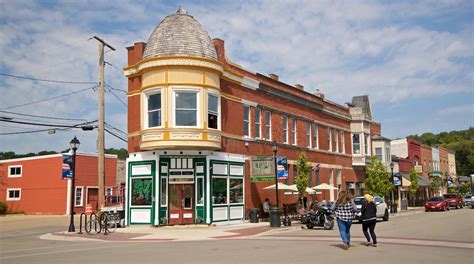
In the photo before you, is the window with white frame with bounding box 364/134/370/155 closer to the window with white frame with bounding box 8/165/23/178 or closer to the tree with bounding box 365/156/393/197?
the tree with bounding box 365/156/393/197

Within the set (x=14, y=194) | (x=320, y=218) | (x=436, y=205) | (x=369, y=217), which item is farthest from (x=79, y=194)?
(x=369, y=217)

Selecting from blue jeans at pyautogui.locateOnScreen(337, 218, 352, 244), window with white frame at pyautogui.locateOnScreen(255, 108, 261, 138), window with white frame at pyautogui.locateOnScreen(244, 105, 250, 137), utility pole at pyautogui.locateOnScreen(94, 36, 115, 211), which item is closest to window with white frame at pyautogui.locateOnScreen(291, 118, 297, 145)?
window with white frame at pyautogui.locateOnScreen(255, 108, 261, 138)

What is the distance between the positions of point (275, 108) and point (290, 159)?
3834mm

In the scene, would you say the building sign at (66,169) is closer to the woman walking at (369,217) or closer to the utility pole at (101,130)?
the utility pole at (101,130)

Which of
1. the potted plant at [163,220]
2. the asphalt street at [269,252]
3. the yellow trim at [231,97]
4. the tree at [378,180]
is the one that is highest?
the yellow trim at [231,97]

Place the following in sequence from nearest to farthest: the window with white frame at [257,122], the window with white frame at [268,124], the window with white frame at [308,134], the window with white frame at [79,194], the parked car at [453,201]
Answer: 1. the window with white frame at [257,122]
2. the window with white frame at [268,124]
3. the window with white frame at [308,134]
4. the window with white frame at [79,194]
5. the parked car at [453,201]

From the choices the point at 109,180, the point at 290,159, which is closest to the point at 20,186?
the point at 109,180

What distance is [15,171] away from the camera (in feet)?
166

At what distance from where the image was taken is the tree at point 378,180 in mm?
41719

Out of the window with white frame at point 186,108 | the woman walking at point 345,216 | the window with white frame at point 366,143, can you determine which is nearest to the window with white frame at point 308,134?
the window with white frame at point 366,143

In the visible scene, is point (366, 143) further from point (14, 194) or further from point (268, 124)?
point (14, 194)

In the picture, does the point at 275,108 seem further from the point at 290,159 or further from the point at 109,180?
the point at 109,180

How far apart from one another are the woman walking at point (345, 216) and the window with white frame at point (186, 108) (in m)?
11.8

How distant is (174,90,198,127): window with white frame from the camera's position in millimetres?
24703
